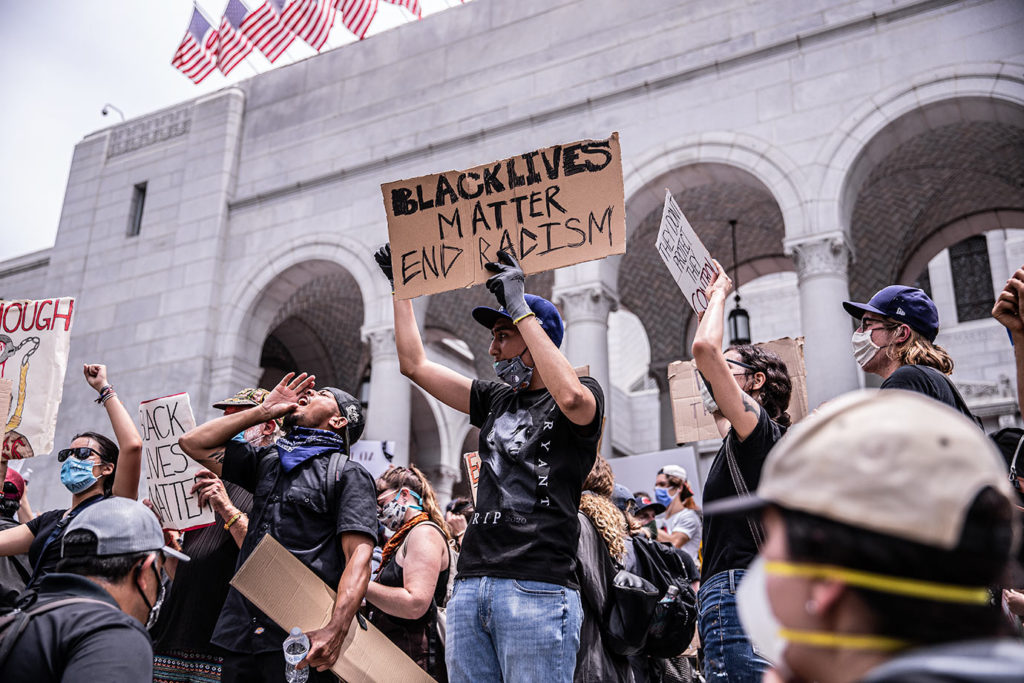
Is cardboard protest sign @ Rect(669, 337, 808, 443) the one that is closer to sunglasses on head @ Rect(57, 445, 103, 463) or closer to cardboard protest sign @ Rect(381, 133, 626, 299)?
cardboard protest sign @ Rect(381, 133, 626, 299)

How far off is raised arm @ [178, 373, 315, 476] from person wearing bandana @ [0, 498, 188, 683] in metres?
1.17

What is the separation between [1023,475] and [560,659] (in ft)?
6.58

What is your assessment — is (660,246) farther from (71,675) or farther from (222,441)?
Answer: (71,675)

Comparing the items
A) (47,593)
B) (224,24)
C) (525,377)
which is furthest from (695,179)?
(47,593)

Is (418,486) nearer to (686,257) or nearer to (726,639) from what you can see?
(686,257)

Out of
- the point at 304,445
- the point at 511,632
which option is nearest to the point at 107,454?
the point at 304,445

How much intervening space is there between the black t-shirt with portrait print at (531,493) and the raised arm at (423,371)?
32cm

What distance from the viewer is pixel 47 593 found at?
2.26 metres

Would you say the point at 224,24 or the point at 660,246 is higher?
the point at 224,24

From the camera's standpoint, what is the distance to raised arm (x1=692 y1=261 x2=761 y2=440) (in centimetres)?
272

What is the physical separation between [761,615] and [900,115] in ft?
33.1

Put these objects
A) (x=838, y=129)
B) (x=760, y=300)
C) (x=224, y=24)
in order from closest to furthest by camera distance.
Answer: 1. (x=838, y=129)
2. (x=224, y=24)
3. (x=760, y=300)

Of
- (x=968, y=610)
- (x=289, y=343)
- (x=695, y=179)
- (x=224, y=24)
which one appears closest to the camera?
(x=968, y=610)

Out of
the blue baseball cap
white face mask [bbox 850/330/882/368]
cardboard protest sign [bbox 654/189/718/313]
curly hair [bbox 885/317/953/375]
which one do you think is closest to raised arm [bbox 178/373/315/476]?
the blue baseball cap
